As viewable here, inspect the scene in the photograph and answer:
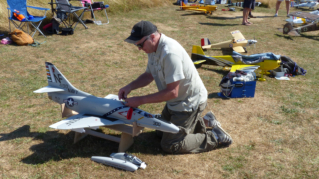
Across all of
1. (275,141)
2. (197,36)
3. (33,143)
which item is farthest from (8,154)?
(197,36)

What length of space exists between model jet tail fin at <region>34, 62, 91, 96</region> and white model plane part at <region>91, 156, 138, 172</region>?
1340mm

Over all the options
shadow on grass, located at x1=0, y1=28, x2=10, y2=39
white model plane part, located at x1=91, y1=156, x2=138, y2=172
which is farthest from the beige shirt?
shadow on grass, located at x1=0, y1=28, x2=10, y2=39

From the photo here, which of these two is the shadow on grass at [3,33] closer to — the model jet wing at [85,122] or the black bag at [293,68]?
the model jet wing at [85,122]

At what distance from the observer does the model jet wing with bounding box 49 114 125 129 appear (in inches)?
165

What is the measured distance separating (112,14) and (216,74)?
407 inches

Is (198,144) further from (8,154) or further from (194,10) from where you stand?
(194,10)

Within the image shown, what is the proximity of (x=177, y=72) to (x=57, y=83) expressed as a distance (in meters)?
2.70

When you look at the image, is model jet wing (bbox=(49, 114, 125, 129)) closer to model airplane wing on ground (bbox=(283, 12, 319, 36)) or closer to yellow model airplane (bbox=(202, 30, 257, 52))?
yellow model airplane (bbox=(202, 30, 257, 52))

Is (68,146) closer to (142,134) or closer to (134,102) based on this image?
(142,134)

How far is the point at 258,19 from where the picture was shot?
1845 cm

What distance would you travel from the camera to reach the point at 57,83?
17.0ft

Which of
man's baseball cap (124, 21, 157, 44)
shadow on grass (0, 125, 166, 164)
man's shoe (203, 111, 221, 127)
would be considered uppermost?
man's baseball cap (124, 21, 157, 44)

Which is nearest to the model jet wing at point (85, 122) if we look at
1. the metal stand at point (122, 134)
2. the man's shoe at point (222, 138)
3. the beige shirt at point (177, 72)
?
the metal stand at point (122, 134)

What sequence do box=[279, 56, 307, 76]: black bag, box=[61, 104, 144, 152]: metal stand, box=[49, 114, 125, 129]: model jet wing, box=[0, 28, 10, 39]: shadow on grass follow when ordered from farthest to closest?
1. box=[0, 28, 10, 39]: shadow on grass
2. box=[279, 56, 307, 76]: black bag
3. box=[61, 104, 144, 152]: metal stand
4. box=[49, 114, 125, 129]: model jet wing
